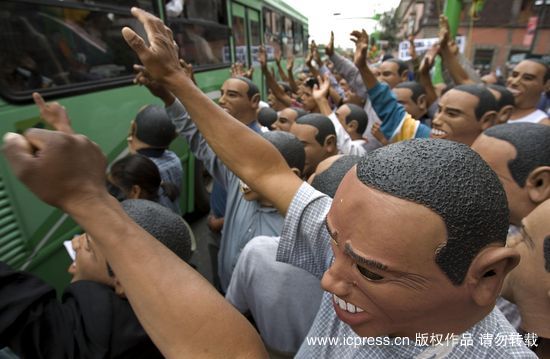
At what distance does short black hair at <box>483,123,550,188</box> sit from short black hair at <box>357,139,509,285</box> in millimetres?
868

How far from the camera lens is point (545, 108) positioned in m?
4.59

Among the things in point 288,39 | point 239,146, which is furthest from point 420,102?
point 288,39

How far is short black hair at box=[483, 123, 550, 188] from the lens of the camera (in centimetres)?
139

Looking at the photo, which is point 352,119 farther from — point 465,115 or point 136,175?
point 136,175

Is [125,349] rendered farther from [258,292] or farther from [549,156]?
[549,156]

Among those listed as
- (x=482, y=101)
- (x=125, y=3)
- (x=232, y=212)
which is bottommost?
(x=232, y=212)

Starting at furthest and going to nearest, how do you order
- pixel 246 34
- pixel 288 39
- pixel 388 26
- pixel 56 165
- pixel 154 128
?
1. pixel 388 26
2. pixel 288 39
3. pixel 246 34
4. pixel 154 128
5. pixel 56 165

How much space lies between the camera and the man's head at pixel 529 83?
10.9 feet

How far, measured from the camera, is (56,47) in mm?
2455

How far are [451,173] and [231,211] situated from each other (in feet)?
5.02

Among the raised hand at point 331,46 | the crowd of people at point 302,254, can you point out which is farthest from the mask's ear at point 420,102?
the crowd of people at point 302,254

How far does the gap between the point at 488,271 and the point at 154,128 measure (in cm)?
247

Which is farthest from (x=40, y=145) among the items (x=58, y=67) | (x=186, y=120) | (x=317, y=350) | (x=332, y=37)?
(x=332, y=37)

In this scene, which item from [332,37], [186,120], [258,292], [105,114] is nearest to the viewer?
[258,292]
